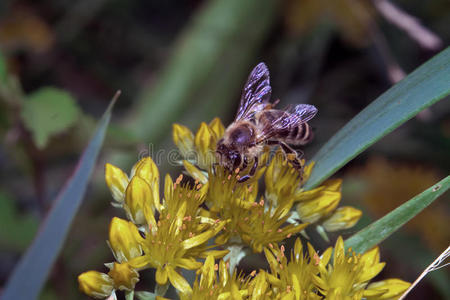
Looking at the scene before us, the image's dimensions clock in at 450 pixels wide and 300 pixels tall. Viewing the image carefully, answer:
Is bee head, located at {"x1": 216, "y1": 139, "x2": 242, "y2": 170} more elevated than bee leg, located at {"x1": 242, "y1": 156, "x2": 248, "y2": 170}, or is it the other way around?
bee head, located at {"x1": 216, "y1": 139, "x2": 242, "y2": 170}

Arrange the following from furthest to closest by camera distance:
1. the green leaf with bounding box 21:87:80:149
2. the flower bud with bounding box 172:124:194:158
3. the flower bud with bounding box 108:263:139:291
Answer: the green leaf with bounding box 21:87:80:149 → the flower bud with bounding box 172:124:194:158 → the flower bud with bounding box 108:263:139:291

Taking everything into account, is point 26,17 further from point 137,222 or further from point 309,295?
point 309,295

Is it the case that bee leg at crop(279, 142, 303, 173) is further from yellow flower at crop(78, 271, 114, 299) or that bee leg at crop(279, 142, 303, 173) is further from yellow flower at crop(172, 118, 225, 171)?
yellow flower at crop(78, 271, 114, 299)

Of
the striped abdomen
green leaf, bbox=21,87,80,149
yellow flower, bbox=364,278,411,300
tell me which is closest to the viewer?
yellow flower, bbox=364,278,411,300

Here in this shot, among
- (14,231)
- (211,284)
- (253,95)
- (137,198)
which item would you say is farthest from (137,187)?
(14,231)

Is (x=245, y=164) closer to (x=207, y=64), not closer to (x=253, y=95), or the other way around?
(x=253, y=95)

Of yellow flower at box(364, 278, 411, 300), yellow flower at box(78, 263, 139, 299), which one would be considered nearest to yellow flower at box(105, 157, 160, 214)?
yellow flower at box(78, 263, 139, 299)

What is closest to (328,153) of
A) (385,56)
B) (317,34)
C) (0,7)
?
(385,56)
